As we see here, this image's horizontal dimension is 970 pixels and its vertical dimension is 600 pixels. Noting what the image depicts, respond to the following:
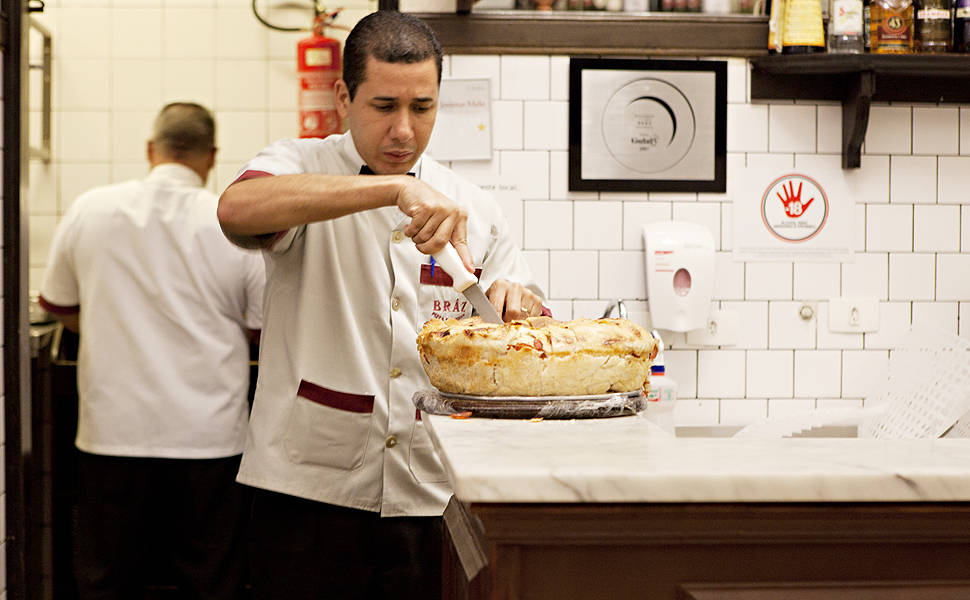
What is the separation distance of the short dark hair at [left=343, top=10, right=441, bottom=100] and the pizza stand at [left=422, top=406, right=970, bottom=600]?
100 centimetres

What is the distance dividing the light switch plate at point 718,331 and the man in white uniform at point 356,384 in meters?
1.06

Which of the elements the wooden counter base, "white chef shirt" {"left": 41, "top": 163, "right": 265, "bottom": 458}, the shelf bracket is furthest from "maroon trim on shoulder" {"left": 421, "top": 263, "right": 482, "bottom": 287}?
the shelf bracket

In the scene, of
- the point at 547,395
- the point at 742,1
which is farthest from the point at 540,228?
the point at 547,395

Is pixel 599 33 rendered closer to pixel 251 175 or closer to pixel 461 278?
pixel 251 175

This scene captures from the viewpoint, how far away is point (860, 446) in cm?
114

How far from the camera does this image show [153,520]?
10.0ft

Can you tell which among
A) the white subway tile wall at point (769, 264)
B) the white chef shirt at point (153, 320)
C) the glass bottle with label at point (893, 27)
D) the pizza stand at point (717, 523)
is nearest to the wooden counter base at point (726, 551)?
the pizza stand at point (717, 523)

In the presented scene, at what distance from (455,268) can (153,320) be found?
1742mm

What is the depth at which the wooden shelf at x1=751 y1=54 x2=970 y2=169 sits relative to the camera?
2.60 meters

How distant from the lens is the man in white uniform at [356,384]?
188 centimetres

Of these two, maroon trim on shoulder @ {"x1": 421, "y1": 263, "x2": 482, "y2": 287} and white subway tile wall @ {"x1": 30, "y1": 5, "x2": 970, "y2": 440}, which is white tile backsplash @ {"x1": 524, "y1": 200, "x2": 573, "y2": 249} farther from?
maroon trim on shoulder @ {"x1": 421, "y1": 263, "x2": 482, "y2": 287}

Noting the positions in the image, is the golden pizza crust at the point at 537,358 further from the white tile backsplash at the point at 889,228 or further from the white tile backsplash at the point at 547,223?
the white tile backsplash at the point at 889,228

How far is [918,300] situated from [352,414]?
1717mm

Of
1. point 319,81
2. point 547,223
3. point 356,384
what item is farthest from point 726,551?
point 319,81
